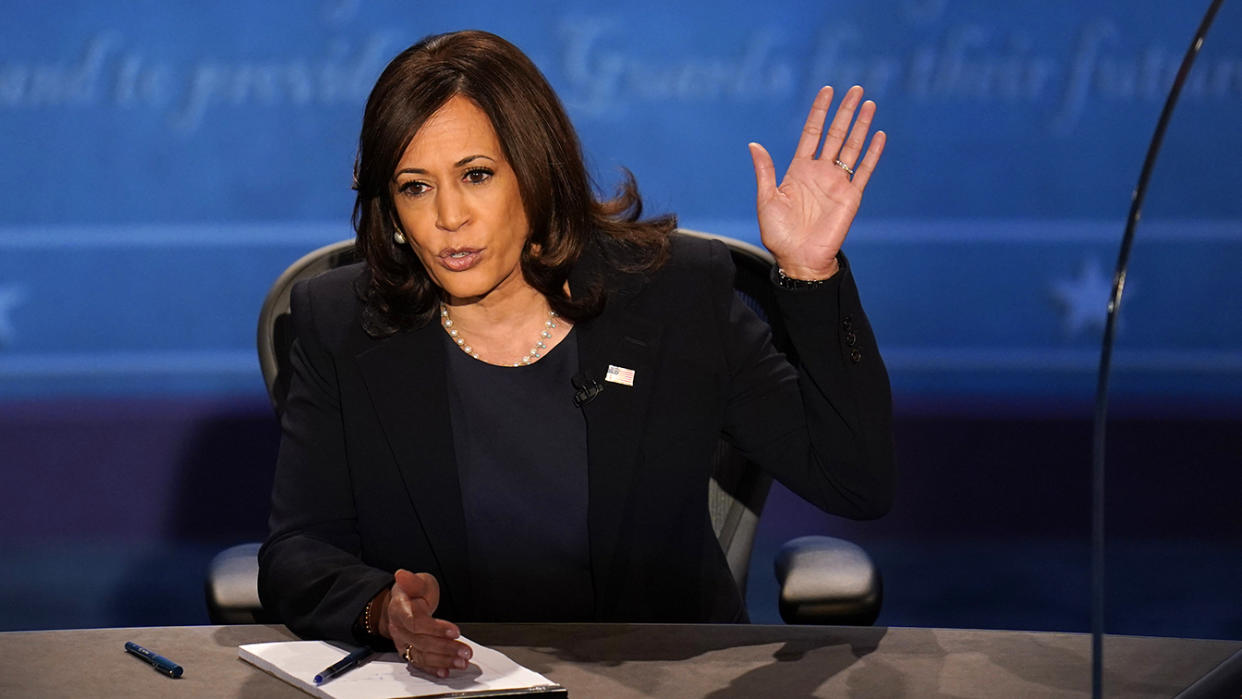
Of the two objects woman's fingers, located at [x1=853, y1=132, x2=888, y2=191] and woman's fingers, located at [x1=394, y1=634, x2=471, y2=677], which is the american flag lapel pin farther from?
woman's fingers, located at [x1=394, y1=634, x2=471, y2=677]

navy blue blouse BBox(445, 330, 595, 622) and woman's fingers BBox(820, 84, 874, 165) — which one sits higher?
woman's fingers BBox(820, 84, 874, 165)

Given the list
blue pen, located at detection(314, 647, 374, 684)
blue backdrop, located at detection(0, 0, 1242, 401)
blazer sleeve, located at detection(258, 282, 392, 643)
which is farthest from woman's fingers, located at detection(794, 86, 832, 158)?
blue backdrop, located at detection(0, 0, 1242, 401)

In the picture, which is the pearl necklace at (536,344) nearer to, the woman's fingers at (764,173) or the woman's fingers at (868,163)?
the woman's fingers at (764,173)

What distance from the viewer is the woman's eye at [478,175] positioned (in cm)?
171

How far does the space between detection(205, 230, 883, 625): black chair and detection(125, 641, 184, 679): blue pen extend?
29 cm

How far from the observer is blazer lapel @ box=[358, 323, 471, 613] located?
1726 mm

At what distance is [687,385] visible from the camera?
180 cm

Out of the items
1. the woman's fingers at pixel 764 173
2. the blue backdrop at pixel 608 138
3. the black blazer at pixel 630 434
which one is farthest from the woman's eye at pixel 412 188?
the blue backdrop at pixel 608 138

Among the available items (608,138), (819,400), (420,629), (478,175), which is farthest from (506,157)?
(608,138)

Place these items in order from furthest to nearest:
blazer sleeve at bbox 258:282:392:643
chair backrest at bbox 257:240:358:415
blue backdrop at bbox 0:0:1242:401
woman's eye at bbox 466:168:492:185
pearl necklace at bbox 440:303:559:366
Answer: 1. blue backdrop at bbox 0:0:1242:401
2. chair backrest at bbox 257:240:358:415
3. pearl necklace at bbox 440:303:559:366
4. woman's eye at bbox 466:168:492:185
5. blazer sleeve at bbox 258:282:392:643

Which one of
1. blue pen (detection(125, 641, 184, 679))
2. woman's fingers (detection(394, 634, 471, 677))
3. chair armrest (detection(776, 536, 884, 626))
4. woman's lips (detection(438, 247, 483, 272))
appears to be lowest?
blue pen (detection(125, 641, 184, 679))

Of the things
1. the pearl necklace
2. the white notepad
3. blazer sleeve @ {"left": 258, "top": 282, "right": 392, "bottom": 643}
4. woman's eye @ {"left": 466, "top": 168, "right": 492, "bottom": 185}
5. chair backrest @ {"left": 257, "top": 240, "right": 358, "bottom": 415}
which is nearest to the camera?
the white notepad

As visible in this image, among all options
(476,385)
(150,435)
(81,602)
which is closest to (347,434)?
(476,385)

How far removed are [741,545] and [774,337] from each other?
31cm
